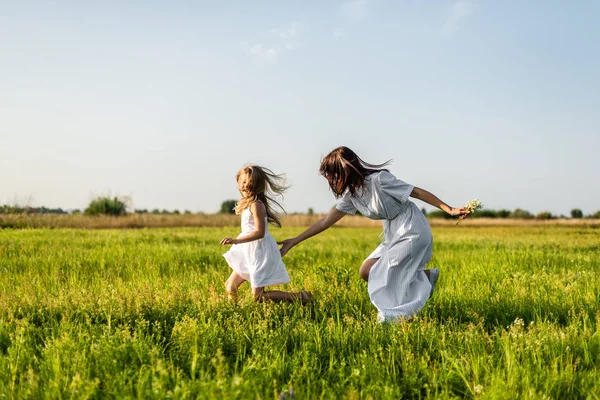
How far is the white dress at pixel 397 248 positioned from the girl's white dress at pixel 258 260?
3.81 ft

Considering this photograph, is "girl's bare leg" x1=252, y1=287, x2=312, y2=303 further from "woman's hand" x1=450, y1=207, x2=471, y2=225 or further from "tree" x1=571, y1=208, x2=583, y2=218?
"tree" x1=571, y1=208, x2=583, y2=218

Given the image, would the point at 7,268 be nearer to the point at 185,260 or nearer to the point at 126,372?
the point at 185,260

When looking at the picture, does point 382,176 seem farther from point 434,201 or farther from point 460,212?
point 460,212

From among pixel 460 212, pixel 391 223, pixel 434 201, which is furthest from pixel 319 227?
pixel 460 212

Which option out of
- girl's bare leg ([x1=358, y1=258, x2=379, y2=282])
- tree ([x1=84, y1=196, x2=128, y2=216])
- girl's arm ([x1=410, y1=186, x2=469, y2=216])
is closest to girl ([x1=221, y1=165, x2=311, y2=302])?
girl's bare leg ([x1=358, y1=258, x2=379, y2=282])

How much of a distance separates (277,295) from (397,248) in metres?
1.57

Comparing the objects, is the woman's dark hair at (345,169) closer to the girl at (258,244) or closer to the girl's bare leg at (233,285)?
the girl at (258,244)

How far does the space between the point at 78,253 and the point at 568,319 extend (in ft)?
32.1

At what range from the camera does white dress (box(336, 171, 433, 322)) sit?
5992 mm

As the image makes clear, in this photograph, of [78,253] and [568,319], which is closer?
[568,319]

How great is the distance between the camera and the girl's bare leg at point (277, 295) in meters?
6.46

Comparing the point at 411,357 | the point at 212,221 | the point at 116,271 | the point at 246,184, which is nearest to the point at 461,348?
the point at 411,357

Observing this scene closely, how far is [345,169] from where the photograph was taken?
5.99m

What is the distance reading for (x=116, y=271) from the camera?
1016cm
